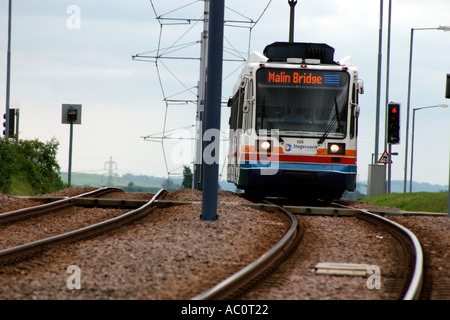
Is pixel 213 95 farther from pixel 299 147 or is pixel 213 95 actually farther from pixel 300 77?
pixel 300 77

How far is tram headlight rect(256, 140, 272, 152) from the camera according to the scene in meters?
17.1

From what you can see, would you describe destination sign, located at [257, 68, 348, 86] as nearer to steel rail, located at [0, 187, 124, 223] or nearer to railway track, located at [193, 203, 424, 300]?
steel rail, located at [0, 187, 124, 223]

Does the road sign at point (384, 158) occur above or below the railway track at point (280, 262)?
above

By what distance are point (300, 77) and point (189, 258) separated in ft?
32.5

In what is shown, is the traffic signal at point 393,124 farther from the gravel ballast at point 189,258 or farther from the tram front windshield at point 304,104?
the gravel ballast at point 189,258

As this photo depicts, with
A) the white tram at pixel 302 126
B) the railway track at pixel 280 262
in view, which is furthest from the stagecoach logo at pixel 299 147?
the railway track at pixel 280 262

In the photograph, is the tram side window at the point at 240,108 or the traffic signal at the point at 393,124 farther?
the traffic signal at the point at 393,124

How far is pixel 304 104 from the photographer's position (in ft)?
56.3

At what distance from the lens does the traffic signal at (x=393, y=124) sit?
2434 cm

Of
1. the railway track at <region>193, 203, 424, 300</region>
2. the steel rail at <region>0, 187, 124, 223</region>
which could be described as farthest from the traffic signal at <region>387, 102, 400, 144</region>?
the railway track at <region>193, 203, 424, 300</region>

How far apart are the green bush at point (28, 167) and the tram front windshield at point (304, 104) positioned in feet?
46.3

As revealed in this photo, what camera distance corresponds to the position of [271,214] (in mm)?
14922

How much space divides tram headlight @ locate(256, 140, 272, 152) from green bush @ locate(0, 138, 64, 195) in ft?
45.6
